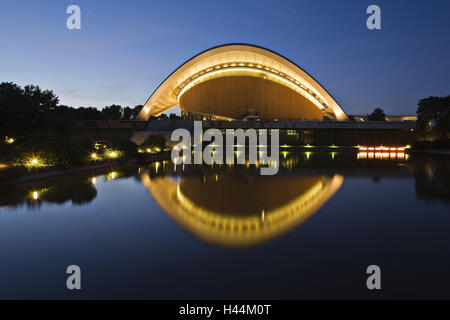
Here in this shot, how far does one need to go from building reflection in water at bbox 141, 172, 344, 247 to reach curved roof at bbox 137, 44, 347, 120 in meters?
33.3

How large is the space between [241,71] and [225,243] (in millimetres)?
45887

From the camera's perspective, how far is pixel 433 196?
28.2 ft

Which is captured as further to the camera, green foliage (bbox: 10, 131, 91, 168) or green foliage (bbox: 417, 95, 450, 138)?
green foliage (bbox: 417, 95, 450, 138)

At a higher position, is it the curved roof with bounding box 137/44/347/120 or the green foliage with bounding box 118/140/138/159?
the curved roof with bounding box 137/44/347/120

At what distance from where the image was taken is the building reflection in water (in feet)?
18.0

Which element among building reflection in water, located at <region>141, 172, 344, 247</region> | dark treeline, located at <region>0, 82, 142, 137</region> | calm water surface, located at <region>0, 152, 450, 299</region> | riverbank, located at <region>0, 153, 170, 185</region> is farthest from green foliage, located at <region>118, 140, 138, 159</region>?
calm water surface, located at <region>0, 152, 450, 299</region>

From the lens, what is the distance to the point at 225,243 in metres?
4.88

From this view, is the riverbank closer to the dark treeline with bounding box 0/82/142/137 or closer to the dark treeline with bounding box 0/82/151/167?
the dark treeline with bounding box 0/82/151/167

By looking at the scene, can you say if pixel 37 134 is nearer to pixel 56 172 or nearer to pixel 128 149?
pixel 56 172

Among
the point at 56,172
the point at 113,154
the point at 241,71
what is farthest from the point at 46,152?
the point at 241,71

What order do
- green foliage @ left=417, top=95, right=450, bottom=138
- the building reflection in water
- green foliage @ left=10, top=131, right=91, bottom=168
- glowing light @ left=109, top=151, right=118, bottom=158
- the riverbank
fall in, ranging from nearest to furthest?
the building reflection in water < the riverbank < green foliage @ left=10, top=131, right=91, bottom=168 < glowing light @ left=109, top=151, right=118, bottom=158 < green foliage @ left=417, top=95, right=450, bottom=138

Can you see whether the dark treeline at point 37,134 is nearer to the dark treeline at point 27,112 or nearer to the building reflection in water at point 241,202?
the dark treeline at point 27,112

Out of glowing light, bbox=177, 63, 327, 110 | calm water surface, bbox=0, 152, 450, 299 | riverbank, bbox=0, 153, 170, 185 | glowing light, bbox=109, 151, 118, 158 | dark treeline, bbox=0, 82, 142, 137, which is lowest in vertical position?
calm water surface, bbox=0, 152, 450, 299
